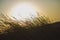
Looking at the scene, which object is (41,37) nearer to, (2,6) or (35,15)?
(35,15)

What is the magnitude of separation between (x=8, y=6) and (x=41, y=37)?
52 centimetres

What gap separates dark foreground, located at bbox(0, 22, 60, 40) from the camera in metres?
1.19

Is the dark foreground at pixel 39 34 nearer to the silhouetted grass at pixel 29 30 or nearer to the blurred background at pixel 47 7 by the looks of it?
the silhouetted grass at pixel 29 30

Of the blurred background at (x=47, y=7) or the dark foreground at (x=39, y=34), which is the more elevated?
the blurred background at (x=47, y=7)

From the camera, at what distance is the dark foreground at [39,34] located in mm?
1186

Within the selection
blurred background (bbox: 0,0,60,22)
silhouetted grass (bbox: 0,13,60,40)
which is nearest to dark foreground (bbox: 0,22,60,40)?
silhouetted grass (bbox: 0,13,60,40)

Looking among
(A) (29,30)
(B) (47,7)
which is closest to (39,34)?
(A) (29,30)

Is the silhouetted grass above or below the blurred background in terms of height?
below

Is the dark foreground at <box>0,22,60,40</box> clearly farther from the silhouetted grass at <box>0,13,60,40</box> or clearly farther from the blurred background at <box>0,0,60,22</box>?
the blurred background at <box>0,0,60,22</box>

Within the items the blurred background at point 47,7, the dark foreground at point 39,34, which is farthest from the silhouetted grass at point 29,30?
the blurred background at point 47,7

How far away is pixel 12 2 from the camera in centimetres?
142

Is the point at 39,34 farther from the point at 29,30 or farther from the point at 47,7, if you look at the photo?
the point at 47,7

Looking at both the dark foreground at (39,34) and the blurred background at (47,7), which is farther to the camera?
the blurred background at (47,7)

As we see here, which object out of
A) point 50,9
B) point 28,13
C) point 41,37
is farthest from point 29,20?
point 50,9
